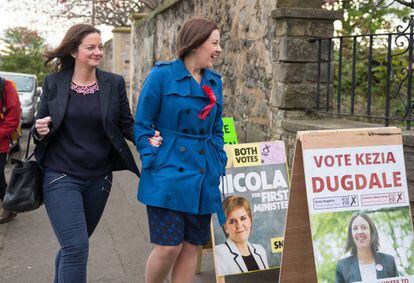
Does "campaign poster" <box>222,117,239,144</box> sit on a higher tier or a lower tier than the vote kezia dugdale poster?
higher

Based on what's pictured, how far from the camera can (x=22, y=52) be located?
42.7 meters

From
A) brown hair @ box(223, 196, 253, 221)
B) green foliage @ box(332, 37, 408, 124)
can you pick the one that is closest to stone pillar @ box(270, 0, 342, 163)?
brown hair @ box(223, 196, 253, 221)

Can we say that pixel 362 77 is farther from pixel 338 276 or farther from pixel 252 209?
pixel 338 276

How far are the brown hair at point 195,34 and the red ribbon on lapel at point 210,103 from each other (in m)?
0.25

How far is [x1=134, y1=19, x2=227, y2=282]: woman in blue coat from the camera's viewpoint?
3.64 m

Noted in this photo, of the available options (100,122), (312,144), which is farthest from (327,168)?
(100,122)

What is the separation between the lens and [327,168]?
3885mm

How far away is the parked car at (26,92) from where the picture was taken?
17266 mm

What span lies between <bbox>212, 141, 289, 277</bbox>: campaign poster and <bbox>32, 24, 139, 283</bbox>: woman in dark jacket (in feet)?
3.69

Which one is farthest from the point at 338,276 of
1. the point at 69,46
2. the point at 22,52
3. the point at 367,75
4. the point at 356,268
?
the point at 22,52

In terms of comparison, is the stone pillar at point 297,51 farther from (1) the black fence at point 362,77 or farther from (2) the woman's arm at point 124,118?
(2) the woman's arm at point 124,118

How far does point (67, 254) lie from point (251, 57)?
166 inches

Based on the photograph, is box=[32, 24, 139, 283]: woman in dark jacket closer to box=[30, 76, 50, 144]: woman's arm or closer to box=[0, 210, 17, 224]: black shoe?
box=[30, 76, 50, 144]: woman's arm

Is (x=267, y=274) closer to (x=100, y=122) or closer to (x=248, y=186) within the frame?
(x=248, y=186)
